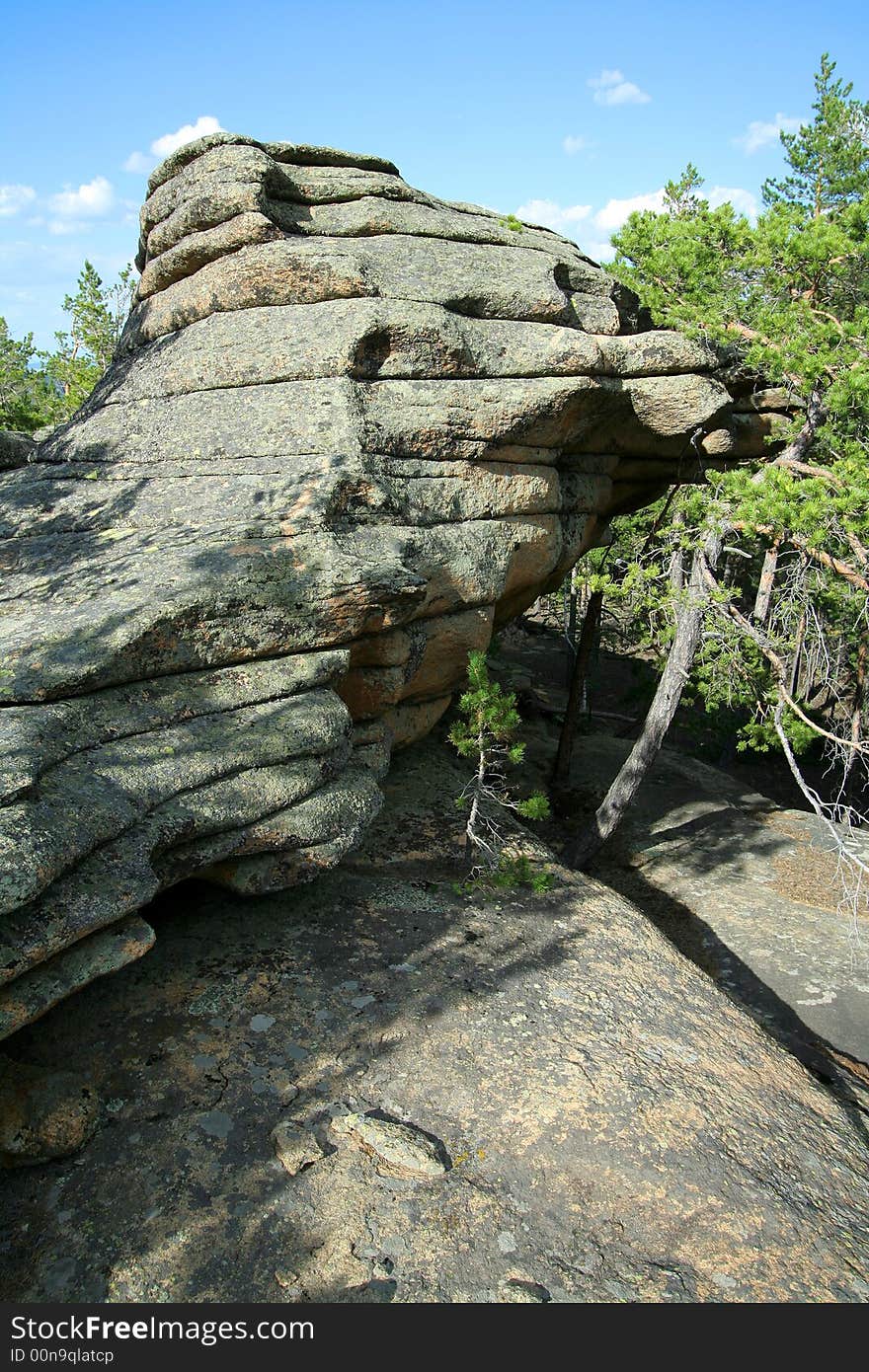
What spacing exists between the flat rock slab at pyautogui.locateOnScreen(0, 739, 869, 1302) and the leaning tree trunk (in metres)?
5.48

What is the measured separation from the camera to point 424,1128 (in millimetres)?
6562

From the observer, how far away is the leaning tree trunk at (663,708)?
1391 cm

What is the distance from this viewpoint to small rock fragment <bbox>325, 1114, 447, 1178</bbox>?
6180mm

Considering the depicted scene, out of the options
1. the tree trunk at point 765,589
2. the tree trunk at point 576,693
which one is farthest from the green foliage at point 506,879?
the tree trunk at point 576,693

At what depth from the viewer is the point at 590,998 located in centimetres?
855

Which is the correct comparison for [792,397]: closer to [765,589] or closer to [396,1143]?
[765,589]

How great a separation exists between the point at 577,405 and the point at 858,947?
9.16 metres

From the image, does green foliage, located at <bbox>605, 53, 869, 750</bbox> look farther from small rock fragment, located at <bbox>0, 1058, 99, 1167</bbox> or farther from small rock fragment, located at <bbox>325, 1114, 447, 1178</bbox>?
small rock fragment, located at <bbox>0, 1058, 99, 1167</bbox>

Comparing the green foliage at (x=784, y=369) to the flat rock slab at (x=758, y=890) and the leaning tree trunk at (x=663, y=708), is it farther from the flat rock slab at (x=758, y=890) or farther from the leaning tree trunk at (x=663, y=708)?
the flat rock slab at (x=758, y=890)

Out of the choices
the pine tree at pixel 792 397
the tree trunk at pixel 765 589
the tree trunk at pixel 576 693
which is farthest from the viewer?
the tree trunk at pixel 576 693

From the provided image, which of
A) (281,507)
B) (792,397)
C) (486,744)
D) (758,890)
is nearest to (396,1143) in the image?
(486,744)

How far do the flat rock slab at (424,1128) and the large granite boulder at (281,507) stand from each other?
3.38 ft

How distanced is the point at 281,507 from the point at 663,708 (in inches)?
304

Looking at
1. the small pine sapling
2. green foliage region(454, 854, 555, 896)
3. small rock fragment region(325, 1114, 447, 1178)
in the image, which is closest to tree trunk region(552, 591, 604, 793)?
the small pine sapling
